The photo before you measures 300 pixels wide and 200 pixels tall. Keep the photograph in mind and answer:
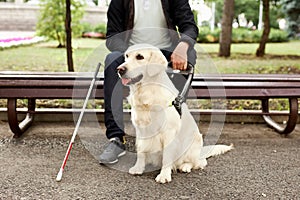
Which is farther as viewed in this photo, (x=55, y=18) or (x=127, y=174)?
(x=55, y=18)

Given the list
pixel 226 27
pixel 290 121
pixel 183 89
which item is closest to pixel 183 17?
pixel 183 89

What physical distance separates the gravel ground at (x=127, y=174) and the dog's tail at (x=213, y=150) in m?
0.06

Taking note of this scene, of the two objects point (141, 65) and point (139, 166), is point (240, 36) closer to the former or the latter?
point (139, 166)

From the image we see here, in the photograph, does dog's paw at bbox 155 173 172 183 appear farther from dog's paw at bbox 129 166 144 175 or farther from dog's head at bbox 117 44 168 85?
dog's head at bbox 117 44 168 85

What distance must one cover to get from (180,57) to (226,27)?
27.1ft

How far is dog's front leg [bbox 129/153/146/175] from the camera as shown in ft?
9.71

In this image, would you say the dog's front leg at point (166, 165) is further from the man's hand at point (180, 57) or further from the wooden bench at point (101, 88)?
the wooden bench at point (101, 88)

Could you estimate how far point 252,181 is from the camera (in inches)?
114

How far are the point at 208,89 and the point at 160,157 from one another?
1.12 meters

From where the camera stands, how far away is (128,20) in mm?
3314

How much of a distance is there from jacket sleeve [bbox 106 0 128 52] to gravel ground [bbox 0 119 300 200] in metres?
0.91

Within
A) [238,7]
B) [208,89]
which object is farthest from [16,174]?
[238,7]

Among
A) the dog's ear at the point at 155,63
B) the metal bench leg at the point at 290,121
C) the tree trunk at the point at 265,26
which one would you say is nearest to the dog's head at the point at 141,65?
the dog's ear at the point at 155,63

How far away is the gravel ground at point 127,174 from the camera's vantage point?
265cm
